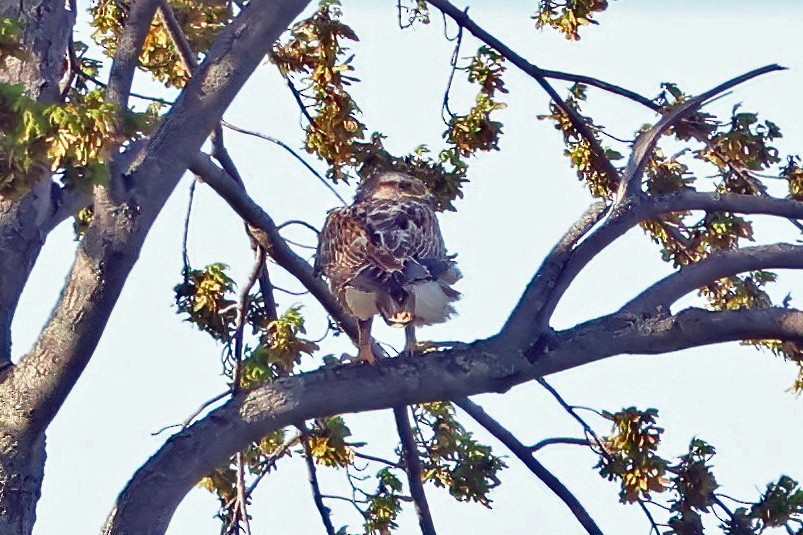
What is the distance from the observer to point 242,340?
5754mm

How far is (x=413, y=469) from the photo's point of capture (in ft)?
20.2

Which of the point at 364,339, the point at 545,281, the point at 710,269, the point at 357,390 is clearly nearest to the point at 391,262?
the point at 364,339

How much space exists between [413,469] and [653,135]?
1.96 m

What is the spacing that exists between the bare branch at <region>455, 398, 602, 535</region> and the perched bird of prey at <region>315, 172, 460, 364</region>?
49 cm

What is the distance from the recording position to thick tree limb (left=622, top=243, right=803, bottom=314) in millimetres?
5023

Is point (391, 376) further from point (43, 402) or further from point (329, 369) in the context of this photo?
point (43, 402)

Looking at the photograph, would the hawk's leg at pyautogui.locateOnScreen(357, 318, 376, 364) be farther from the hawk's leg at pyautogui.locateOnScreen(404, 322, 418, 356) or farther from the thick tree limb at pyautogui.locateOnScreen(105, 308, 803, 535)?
the thick tree limb at pyautogui.locateOnScreen(105, 308, 803, 535)

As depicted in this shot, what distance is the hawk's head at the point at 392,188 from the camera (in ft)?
20.8

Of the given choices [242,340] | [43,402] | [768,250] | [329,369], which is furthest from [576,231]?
[43,402]

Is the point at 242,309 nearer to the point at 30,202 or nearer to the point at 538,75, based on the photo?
the point at 30,202

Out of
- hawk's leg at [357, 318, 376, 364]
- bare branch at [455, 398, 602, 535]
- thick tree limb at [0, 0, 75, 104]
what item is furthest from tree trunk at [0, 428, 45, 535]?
bare branch at [455, 398, 602, 535]

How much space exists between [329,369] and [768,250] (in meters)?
1.79

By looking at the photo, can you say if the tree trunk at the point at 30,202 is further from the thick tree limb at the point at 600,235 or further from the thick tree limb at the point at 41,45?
the thick tree limb at the point at 600,235

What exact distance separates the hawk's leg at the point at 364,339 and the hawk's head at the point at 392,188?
0.68 metres
